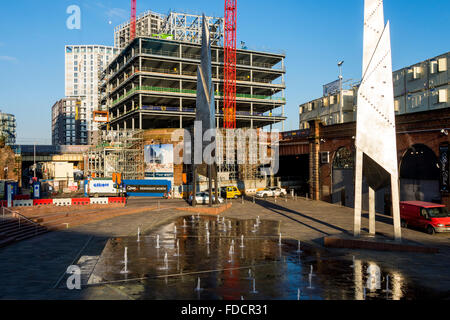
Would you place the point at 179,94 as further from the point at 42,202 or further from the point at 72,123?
the point at 72,123

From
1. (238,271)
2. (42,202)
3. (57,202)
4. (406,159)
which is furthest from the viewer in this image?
(57,202)

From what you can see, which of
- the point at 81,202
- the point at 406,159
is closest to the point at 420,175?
the point at 406,159

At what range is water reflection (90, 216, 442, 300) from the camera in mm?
12344

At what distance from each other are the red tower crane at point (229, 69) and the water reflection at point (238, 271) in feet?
195

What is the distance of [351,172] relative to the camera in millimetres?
39625

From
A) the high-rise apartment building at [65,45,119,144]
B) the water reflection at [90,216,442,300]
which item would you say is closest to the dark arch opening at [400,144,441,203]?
the water reflection at [90,216,442,300]

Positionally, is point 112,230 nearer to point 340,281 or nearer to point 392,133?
point 340,281

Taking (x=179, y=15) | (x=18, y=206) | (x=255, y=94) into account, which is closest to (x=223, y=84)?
(x=255, y=94)

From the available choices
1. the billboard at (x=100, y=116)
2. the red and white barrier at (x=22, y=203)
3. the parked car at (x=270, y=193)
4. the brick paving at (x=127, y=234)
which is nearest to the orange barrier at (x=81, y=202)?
the red and white barrier at (x=22, y=203)

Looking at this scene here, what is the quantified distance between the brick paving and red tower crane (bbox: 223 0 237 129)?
46.3 metres

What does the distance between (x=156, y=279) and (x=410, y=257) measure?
12852 millimetres

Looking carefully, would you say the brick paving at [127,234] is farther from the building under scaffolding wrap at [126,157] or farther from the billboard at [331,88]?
the billboard at [331,88]

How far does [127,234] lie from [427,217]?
20.8m

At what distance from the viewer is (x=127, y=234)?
77.8ft
